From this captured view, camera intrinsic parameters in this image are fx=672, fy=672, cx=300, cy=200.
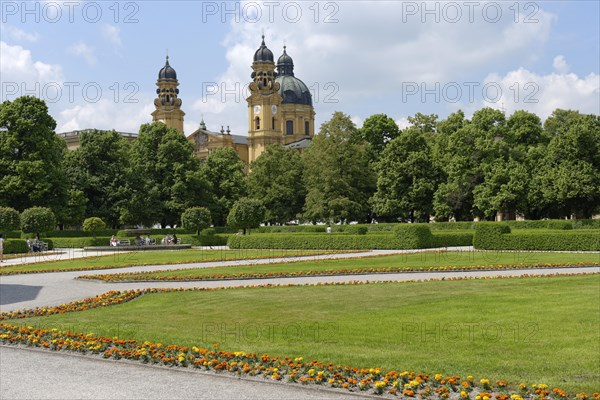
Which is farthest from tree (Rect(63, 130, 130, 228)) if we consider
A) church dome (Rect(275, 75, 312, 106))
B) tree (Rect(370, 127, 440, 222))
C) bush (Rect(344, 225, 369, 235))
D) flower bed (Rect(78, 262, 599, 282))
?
church dome (Rect(275, 75, 312, 106))

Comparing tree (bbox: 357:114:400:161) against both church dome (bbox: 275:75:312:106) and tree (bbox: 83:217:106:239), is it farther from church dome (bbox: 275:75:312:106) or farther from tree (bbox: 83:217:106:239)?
church dome (bbox: 275:75:312:106)

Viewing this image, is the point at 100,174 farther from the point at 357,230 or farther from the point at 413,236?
the point at 413,236

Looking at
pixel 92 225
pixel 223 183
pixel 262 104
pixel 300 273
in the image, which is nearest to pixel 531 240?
pixel 300 273

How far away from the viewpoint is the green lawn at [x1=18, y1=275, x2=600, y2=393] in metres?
9.97

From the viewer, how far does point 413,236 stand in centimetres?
3872

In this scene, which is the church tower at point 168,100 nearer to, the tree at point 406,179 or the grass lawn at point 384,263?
the tree at point 406,179

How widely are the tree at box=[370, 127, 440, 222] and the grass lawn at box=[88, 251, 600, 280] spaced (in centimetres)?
3101

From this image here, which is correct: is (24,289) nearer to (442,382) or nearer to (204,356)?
(204,356)

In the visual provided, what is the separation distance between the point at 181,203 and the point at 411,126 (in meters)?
25.9

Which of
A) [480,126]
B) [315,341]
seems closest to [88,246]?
[480,126]

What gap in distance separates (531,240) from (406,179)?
28356mm

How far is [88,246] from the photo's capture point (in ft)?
157

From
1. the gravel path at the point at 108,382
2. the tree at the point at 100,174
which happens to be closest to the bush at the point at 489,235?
the gravel path at the point at 108,382

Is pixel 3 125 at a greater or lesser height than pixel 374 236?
greater
